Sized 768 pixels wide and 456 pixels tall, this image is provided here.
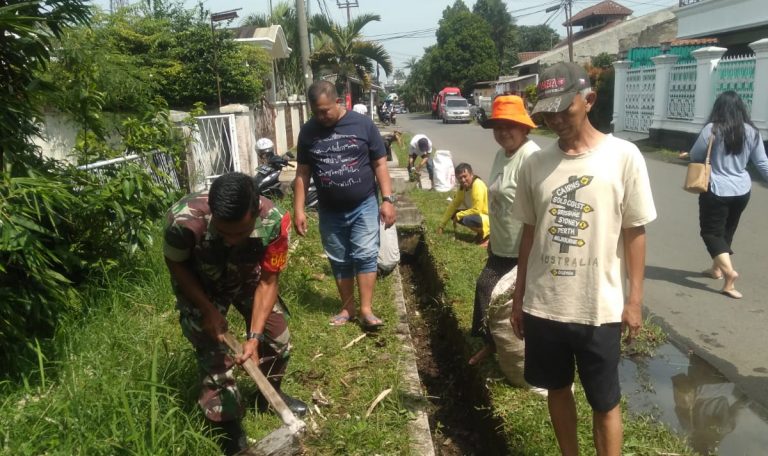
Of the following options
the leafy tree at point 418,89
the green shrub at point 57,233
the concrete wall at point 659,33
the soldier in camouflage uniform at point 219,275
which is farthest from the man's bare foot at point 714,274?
the leafy tree at point 418,89

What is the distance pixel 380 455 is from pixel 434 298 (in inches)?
115

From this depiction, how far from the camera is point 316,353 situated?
12.9 feet

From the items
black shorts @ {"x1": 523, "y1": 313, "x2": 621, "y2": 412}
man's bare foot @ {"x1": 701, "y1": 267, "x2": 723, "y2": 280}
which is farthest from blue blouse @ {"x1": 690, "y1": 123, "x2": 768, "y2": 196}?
black shorts @ {"x1": 523, "y1": 313, "x2": 621, "y2": 412}

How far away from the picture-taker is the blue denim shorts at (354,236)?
4207 millimetres

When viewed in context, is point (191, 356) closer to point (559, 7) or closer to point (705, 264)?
point (705, 264)

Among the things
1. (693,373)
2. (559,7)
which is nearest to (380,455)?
(693,373)

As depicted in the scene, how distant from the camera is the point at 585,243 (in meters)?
2.22

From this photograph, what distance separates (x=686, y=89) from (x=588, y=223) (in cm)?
1493

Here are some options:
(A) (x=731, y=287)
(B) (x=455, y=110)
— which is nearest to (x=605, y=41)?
(B) (x=455, y=110)

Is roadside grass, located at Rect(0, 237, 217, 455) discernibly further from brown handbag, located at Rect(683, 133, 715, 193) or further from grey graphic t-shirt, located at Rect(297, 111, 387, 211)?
brown handbag, located at Rect(683, 133, 715, 193)

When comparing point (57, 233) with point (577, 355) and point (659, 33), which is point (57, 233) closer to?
point (577, 355)

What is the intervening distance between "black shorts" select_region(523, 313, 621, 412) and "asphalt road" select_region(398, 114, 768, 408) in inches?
68.0

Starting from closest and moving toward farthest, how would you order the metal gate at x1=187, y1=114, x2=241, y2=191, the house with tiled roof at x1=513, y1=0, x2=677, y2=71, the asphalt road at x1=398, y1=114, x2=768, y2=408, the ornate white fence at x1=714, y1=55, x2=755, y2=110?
1. the asphalt road at x1=398, y1=114, x2=768, y2=408
2. the metal gate at x1=187, y1=114, x2=241, y2=191
3. the ornate white fence at x1=714, y1=55, x2=755, y2=110
4. the house with tiled roof at x1=513, y1=0, x2=677, y2=71

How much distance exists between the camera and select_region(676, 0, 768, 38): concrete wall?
1798cm
